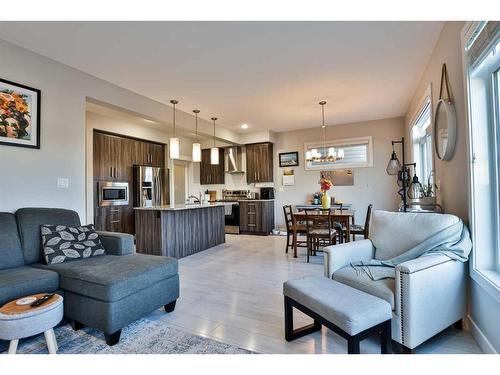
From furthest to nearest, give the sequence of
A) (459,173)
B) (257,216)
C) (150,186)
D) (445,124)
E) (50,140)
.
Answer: (257,216)
(150,186)
(50,140)
(445,124)
(459,173)

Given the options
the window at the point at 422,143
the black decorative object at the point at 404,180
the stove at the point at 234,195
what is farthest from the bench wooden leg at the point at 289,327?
the stove at the point at 234,195

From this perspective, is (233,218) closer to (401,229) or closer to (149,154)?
(149,154)

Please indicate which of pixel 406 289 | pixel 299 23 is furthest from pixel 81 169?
pixel 406 289

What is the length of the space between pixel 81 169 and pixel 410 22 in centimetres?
391

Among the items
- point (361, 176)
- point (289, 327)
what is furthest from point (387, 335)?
point (361, 176)

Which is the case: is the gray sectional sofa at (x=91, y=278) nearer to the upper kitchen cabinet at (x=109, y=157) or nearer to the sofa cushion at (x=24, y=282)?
the sofa cushion at (x=24, y=282)

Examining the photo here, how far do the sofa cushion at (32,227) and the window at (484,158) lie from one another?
3595mm

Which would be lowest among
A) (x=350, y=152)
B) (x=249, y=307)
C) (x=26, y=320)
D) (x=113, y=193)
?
(x=249, y=307)

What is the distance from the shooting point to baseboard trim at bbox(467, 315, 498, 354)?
5.40 feet

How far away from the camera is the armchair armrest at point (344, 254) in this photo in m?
2.17

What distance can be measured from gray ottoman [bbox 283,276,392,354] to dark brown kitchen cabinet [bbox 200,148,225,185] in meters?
5.75

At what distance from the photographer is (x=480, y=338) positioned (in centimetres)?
176

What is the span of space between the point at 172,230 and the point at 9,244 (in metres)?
2.09
